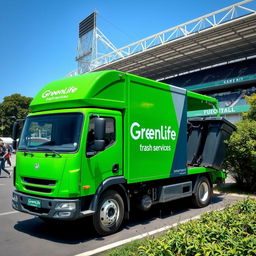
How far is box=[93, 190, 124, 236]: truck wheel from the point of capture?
536 centimetres

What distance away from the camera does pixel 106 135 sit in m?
5.64

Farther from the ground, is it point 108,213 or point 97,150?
point 97,150

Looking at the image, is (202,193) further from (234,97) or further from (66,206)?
(234,97)

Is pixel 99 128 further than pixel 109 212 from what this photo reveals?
No

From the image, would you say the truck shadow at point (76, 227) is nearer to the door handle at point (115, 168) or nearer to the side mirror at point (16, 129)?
the door handle at point (115, 168)

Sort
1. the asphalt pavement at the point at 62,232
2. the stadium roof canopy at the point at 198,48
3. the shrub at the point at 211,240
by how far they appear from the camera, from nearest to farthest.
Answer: the shrub at the point at 211,240 < the asphalt pavement at the point at 62,232 < the stadium roof canopy at the point at 198,48

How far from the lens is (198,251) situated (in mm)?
2934

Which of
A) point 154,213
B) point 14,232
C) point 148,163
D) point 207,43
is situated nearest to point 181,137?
point 148,163

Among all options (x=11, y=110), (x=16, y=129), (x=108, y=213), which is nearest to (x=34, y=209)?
(x=108, y=213)

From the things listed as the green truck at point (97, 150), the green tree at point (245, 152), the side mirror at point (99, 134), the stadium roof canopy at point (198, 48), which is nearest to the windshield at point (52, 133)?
the green truck at point (97, 150)

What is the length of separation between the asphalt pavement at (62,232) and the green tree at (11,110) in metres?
59.3

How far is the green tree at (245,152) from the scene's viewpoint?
9.16 metres

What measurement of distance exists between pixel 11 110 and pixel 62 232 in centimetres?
6297

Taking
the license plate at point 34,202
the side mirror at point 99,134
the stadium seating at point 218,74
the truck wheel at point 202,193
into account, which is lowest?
the truck wheel at point 202,193
